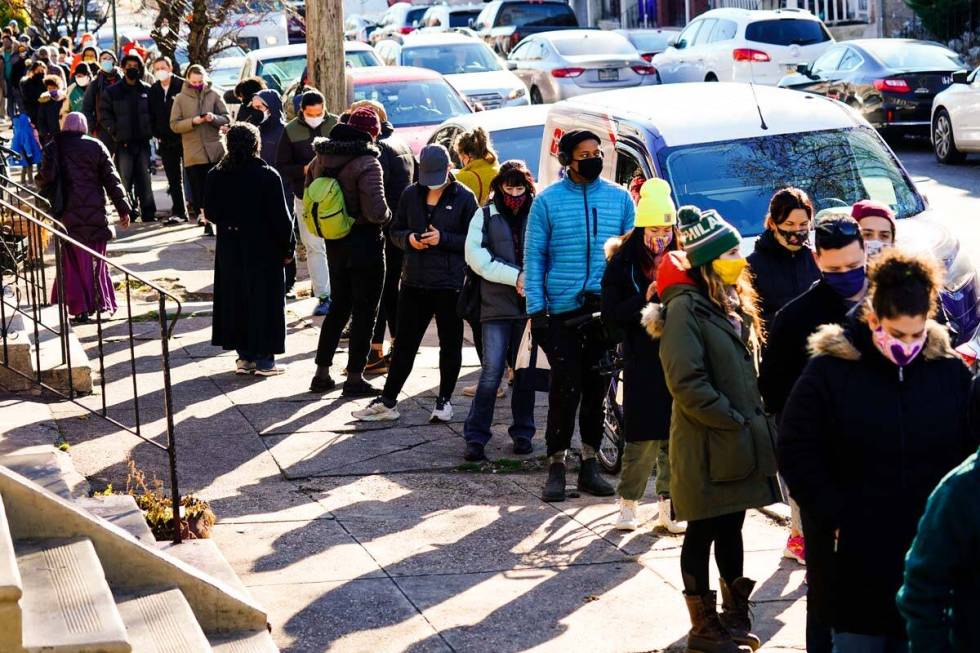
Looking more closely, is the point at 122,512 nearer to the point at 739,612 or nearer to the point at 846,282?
the point at 739,612

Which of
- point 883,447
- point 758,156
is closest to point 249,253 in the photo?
point 758,156

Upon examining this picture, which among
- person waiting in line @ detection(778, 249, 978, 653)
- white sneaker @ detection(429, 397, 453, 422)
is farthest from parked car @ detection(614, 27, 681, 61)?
person waiting in line @ detection(778, 249, 978, 653)

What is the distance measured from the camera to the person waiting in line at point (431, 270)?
386 inches

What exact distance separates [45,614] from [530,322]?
360 cm

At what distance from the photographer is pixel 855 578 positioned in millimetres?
4660

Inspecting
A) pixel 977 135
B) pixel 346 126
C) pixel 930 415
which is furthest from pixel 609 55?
pixel 930 415

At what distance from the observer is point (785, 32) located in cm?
2814

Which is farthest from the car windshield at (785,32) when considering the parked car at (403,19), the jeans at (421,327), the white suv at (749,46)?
the jeans at (421,327)

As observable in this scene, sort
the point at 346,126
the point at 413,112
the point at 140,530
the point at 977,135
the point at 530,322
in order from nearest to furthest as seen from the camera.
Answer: the point at 140,530 < the point at 530,322 < the point at 346,126 < the point at 413,112 < the point at 977,135

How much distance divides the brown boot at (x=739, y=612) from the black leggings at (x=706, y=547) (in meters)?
0.05

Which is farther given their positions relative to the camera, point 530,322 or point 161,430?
point 161,430

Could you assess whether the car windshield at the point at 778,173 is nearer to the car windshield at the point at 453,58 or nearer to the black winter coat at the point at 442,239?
the black winter coat at the point at 442,239

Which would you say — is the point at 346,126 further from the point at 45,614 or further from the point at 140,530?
the point at 45,614

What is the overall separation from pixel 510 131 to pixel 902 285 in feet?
32.1
